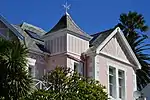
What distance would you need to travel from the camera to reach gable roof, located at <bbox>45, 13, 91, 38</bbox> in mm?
26945

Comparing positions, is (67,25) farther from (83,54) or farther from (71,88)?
(71,88)

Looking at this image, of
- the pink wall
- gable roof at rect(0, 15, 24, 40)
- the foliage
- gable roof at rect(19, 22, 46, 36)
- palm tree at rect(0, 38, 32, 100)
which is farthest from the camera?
gable roof at rect(19, 22, 46, 36)

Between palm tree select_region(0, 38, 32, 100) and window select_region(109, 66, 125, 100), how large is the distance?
10.0 metres

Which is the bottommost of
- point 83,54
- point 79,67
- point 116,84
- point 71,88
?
point 71,88

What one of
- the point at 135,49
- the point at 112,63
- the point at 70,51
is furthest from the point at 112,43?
the point at 135,49

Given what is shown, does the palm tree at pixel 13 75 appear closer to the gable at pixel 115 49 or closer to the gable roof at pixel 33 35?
the gable roof at pixel 33 35

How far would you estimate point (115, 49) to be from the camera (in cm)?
2867

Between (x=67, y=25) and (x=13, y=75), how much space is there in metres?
9.20

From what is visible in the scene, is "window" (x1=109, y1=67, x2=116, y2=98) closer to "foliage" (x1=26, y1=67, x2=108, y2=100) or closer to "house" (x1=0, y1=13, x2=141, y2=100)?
"house" (x1=0, y1=13, x2=141, y2=100)

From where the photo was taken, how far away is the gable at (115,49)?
1097 inches

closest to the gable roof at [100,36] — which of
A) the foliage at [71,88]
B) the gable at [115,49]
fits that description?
the gable at [115,49]

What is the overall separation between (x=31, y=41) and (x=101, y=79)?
473 centimetres

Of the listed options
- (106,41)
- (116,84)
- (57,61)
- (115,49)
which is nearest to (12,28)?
(57,61)

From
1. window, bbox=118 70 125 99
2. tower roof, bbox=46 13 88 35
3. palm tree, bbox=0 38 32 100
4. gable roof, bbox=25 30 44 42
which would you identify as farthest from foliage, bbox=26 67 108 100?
window, bbox=118 70 125 99
